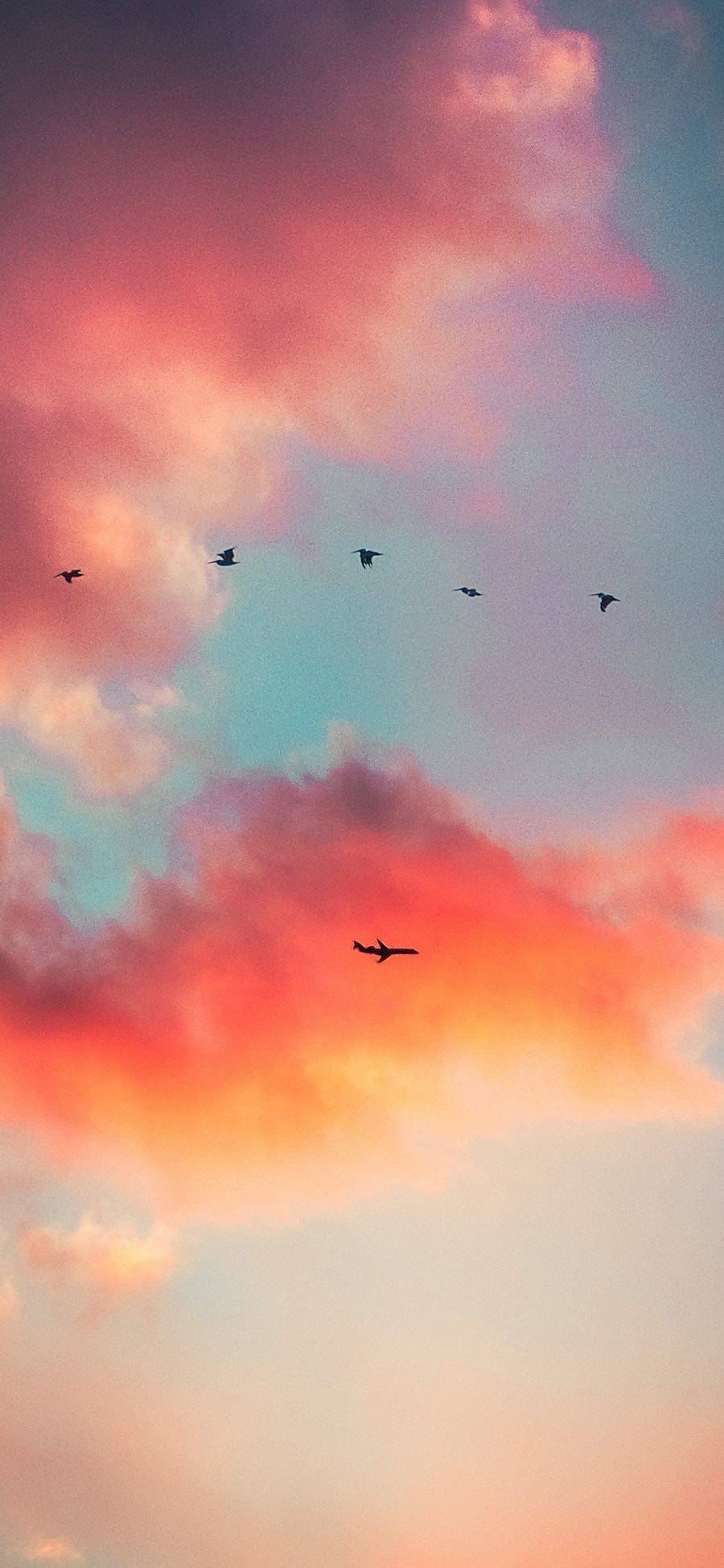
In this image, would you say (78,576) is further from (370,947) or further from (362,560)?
(370,947)

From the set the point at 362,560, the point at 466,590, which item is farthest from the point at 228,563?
the point at 466,590

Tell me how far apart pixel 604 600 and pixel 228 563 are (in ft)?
79.6

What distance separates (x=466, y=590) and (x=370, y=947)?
26.4 metres

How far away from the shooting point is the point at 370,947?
254ft

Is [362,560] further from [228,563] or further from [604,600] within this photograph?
[604,600]

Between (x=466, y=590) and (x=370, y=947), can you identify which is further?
(x=466, y=590)

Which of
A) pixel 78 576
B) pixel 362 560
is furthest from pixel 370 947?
pixel 78 576

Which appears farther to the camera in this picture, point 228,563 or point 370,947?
point 228,563

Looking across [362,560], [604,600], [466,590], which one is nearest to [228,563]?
[362,560]

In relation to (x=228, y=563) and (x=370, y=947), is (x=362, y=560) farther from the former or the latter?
(x=370, y=947)

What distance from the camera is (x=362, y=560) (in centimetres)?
8825

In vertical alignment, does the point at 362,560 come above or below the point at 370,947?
above

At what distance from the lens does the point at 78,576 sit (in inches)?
3514

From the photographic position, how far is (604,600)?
8844 cm
